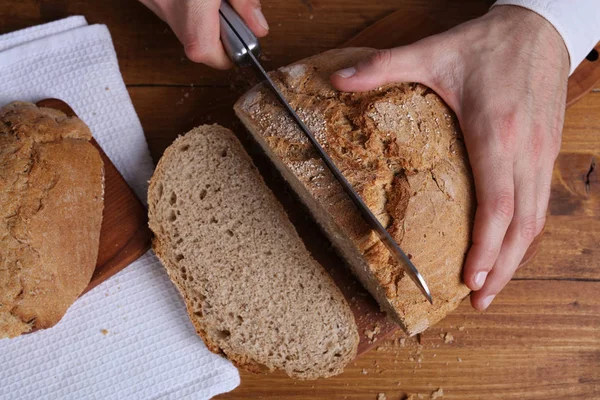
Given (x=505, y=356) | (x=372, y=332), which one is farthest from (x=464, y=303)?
(x=372, y=332)

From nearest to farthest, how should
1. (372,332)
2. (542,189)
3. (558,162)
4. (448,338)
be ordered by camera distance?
(542,189) → (372,332) → (448,338) → (558,162)

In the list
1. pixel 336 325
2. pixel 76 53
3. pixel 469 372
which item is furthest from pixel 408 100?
pixel 76 53

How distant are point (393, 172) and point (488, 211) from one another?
0.39 m

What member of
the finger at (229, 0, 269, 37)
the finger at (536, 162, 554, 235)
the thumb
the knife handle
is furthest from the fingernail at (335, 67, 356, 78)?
the finger at (536, 162, 554, 235)

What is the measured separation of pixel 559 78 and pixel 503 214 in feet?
2.29

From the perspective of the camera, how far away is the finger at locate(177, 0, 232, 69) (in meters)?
2.12

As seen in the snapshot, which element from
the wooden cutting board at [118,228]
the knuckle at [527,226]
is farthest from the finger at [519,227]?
the wooden cutting board at [118,228]

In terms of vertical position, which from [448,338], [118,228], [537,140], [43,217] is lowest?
[448,338]

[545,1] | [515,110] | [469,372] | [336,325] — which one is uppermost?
[545,1]

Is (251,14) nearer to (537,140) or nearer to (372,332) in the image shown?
(537,140)

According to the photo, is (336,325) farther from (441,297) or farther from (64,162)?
(64,162)

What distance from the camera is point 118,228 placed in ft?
7.80

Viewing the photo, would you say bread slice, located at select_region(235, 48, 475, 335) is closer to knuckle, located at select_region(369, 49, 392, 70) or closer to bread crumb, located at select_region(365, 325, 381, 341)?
knuckle, located at select_region(369, 49, 392, 70)

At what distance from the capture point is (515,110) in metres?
2.10
